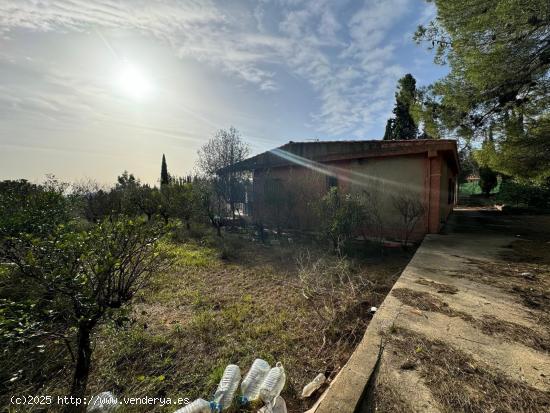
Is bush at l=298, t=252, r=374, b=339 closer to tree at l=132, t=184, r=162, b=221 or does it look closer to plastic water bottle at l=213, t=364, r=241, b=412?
plastic water bottle at l=213, t=364, r=241, b=412

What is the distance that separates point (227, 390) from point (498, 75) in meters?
9.12

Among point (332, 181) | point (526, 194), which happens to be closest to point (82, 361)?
point (332, 181)

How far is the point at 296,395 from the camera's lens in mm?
2342

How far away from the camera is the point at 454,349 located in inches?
91.6

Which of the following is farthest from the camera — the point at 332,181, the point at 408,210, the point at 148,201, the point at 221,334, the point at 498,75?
the point at 148,201

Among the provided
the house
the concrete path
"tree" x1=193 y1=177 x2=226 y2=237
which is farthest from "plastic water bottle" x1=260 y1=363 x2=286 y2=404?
"tree" x1=193 y1=177 x2=226 y2=237

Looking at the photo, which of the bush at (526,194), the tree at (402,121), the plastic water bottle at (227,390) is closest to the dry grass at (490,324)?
the plastic water bottle at (227,390)

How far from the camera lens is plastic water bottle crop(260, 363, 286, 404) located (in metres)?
2.11

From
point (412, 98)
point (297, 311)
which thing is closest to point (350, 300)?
point (297, 311)

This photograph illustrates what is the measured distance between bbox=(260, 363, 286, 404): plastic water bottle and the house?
6432 millimetres

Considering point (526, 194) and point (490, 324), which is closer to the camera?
point (490, 324)

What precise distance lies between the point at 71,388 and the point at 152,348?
3.12ft

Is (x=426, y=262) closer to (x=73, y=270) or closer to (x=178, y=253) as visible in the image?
(x=73, y=270)

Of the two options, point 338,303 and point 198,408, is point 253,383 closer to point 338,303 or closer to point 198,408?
point 198,408
